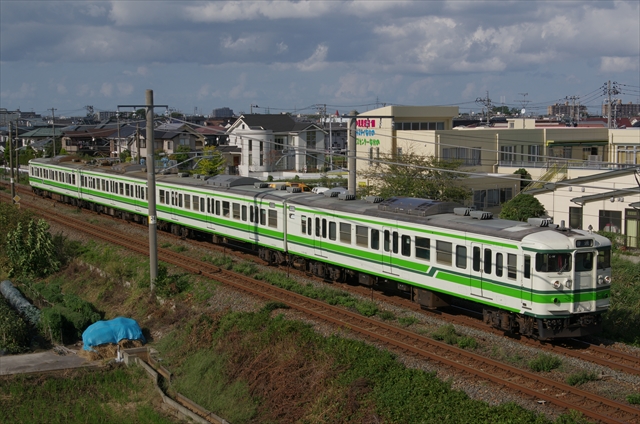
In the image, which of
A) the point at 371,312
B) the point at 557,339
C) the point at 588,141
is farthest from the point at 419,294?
the point at 588,141

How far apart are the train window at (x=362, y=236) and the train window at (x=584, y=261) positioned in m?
5.55

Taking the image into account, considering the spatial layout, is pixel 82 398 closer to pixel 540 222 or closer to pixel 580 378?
pixel 580 378

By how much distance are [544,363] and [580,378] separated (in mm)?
771

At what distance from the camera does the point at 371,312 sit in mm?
16266

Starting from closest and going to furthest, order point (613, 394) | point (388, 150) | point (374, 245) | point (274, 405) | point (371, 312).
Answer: point (613, 394) → point (274, 405) → point (371, 312) → point (374, 245) → point (388, 150)

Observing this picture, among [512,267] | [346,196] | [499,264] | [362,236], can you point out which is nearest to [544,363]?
[512,267]

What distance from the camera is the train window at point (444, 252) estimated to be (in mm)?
15242

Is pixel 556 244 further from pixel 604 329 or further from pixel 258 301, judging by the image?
pixel 258 301

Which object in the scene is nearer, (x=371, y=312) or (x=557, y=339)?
(x=557, y=339)

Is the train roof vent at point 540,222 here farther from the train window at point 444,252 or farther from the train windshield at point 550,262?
the train window at point 444,252

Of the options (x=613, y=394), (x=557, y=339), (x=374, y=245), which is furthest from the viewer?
(x=374, y=245)

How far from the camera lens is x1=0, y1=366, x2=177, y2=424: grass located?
13727mm

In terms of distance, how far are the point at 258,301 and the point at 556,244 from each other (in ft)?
24.9

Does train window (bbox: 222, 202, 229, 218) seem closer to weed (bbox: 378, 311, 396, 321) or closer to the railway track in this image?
the railway track
